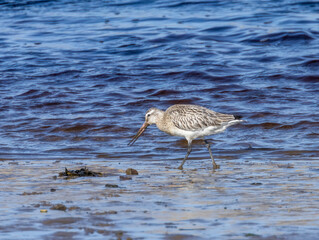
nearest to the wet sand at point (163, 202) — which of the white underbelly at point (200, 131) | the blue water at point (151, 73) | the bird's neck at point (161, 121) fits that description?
the white underbelly at point (200, 131)

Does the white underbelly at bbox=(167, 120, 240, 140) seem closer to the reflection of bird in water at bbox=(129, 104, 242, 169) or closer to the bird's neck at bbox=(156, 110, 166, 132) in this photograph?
the reflection of bird in water at bbox=(129, 104, 242, 169)

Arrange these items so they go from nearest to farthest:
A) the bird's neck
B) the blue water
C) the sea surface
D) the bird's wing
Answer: the sea surface → the bird's wing → the bird's neck → the blue water

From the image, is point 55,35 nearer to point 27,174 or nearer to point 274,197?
point 27,174

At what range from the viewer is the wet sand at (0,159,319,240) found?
19.5 ft

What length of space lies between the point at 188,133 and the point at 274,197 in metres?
3.68

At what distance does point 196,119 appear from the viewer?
1080 cm

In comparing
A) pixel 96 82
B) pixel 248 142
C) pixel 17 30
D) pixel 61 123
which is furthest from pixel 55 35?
pixel 248 142

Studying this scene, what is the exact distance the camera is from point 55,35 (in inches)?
949

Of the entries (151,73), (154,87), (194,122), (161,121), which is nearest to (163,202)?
(194,122)

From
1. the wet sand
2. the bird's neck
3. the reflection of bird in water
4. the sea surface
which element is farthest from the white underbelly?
the wet sand

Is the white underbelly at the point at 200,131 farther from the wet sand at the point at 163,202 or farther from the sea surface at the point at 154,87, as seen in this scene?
the wet sand at the point at 163,202

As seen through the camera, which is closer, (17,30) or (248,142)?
(248,142)

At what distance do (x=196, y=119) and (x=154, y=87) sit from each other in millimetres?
6663

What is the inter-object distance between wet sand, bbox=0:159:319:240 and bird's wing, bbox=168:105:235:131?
98cm
